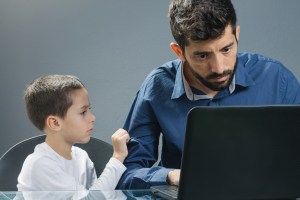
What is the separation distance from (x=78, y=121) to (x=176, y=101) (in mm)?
370

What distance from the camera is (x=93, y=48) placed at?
2.58 metres

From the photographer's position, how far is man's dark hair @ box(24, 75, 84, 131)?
1.85 m

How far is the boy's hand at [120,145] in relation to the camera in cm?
158

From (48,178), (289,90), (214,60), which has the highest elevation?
(214,60)

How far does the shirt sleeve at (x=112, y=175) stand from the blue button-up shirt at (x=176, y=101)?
28 mm

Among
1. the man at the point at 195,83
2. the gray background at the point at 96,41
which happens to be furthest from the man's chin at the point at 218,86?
the gray background at the point at 96,41

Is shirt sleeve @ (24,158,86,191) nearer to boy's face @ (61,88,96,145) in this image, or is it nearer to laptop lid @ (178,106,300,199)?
boy's face @ (61,88,96,145)

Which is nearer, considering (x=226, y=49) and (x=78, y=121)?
(x=226, y=49)

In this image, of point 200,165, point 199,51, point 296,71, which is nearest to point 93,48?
point 296,71

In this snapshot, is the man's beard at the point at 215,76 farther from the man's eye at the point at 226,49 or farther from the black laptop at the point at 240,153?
the black laptop at the point at 240,153

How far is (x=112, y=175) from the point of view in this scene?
1558 millimetres

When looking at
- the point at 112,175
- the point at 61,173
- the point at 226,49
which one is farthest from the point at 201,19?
the point at 61,173

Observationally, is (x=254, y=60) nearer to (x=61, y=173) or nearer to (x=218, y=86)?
(x=218, y=86)

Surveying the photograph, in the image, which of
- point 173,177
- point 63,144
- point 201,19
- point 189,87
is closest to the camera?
point 173,177
